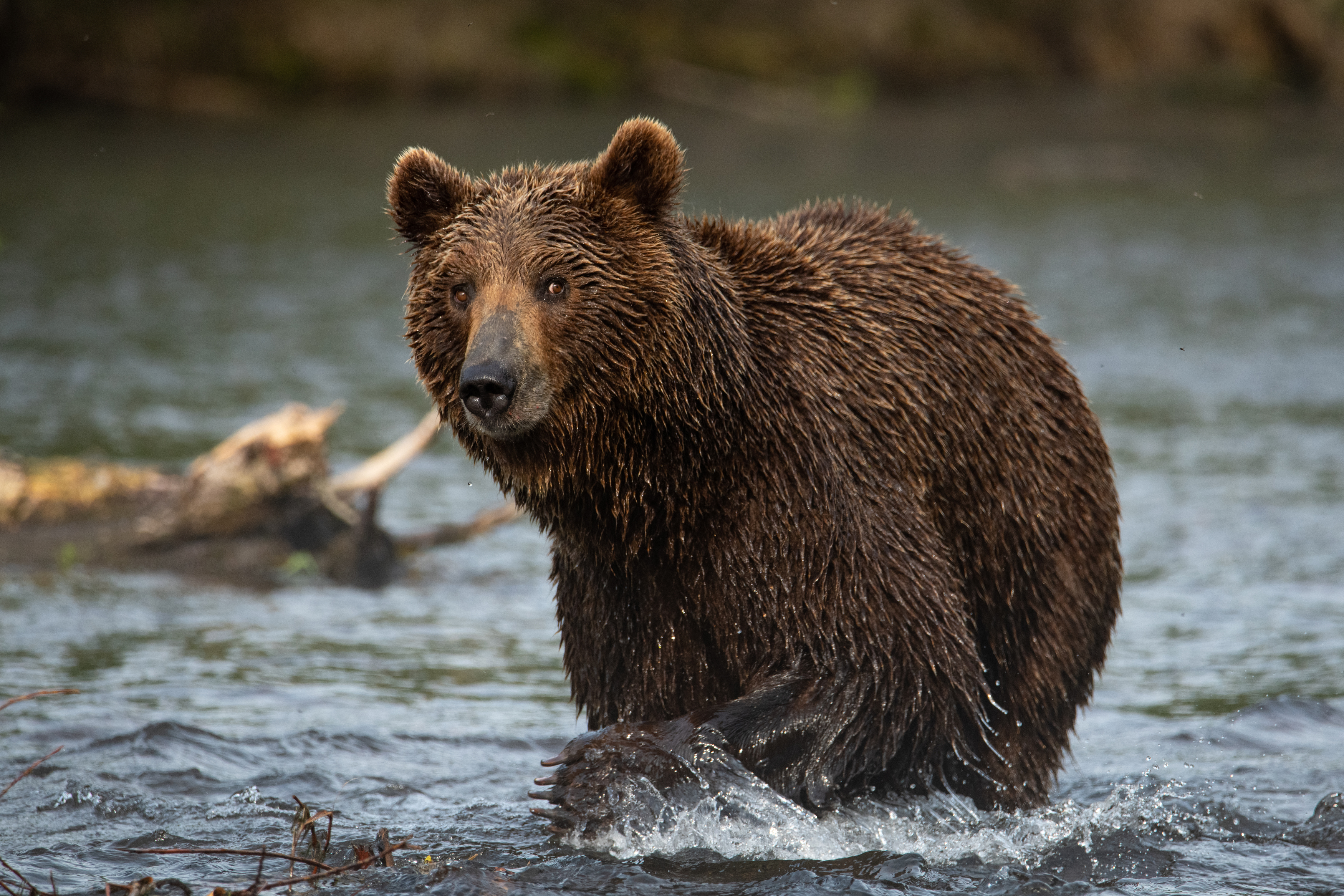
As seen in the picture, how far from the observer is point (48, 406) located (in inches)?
509

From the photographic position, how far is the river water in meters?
5.57

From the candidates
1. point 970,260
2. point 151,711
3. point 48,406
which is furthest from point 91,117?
point 970,260

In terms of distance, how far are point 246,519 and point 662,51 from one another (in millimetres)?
21965

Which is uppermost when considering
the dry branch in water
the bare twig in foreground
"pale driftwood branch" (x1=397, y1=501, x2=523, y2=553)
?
"pale driftwood branch" (x1=397, y1=501, x2=523, y2=553)

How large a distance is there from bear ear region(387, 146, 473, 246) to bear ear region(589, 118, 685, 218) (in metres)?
0.45

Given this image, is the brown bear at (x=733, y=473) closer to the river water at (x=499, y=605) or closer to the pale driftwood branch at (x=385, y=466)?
the river water at (x=499, y=605)

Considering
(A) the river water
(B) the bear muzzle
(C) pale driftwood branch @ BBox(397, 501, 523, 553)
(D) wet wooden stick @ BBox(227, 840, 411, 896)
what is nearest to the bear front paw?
(A) the river water

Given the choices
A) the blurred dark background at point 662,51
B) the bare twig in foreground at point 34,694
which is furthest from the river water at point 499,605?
the blurred dark background at point 662,51

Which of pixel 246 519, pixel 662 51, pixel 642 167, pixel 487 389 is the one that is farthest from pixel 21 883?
pixel 662 51

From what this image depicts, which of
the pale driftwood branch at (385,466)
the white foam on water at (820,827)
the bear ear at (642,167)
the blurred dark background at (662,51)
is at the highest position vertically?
the blurred dark background at (662,51)

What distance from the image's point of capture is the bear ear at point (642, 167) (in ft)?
16.6

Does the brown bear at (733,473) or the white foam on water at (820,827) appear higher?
the brown bear at (733,473)

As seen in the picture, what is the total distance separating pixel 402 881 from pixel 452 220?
2102 mm

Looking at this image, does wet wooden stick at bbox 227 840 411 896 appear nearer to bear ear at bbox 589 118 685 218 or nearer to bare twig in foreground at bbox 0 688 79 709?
bare twig in foreground at bbox 0 688 79 709
